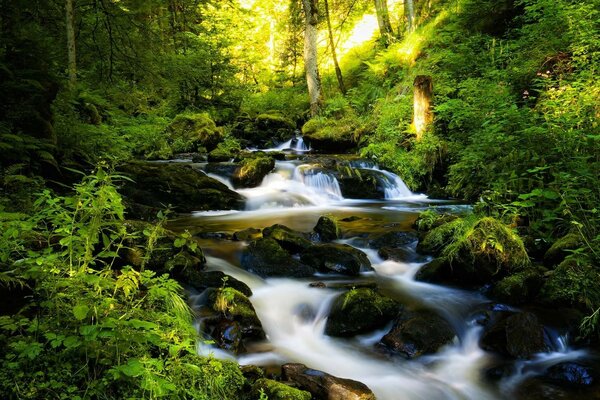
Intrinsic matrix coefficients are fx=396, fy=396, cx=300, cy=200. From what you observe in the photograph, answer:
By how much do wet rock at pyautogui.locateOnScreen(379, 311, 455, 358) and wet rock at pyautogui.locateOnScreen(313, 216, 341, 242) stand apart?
283cm

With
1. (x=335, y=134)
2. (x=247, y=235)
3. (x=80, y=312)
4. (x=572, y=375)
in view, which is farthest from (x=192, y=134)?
(x=572, y=375)

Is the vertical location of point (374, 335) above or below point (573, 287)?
below

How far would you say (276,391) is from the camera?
9.68 feet

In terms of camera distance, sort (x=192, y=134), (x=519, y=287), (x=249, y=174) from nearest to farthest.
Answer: (x=519, y=287) < (x=249, y=174) < (x=192, y=134)

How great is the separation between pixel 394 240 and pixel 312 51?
12.4 metres

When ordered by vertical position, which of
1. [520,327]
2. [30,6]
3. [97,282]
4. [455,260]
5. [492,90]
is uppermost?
[30,6]

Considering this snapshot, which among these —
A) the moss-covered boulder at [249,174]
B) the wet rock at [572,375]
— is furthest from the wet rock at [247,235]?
the wet rock at [572,375]

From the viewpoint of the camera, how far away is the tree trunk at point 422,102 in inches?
456

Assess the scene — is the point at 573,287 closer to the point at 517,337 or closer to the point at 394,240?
the point at 517,337

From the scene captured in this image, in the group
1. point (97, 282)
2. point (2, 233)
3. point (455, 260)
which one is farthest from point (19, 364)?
point (455, 260)

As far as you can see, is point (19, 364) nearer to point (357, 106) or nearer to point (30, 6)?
point (30, 6)

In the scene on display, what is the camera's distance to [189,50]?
59.6 feet

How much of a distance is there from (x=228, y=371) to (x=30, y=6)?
7.00m

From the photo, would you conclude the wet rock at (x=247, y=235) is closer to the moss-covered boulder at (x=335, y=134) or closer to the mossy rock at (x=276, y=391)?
the mossy rock at (x=276, y=391)
